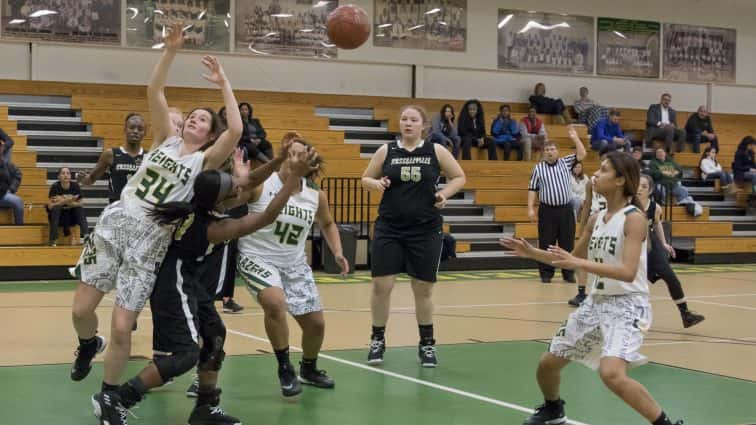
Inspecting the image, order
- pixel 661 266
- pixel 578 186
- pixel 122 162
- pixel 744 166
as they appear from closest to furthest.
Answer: pixel 122 162 < pixel 661 266 < pixel 578 186 < pixel 744 166

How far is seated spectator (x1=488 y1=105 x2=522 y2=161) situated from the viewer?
20.1 meters

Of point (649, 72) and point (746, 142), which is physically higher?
point (649, 72)

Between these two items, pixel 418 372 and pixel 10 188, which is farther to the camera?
pixel 10 188

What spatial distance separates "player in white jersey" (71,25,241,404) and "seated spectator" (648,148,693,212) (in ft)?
48.6

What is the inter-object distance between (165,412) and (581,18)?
19077 millimetres

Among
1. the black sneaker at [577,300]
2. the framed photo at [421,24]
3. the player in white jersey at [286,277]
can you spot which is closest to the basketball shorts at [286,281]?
the player in white jersey at [286,277]

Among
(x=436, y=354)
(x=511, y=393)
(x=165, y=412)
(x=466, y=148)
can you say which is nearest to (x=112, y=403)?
(x=165, y=412)

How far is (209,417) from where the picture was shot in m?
5.85

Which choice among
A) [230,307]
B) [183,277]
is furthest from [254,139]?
[183,277]

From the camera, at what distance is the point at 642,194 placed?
366 inches

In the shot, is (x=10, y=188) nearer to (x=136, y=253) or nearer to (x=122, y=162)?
(x=122, y=162)

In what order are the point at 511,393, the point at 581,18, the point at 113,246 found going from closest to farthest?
the point at 113,246
the point at 511,393
the point at 581,18

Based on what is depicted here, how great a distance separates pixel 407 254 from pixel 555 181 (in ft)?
19.3

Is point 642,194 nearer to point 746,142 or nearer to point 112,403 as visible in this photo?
point 112,403
